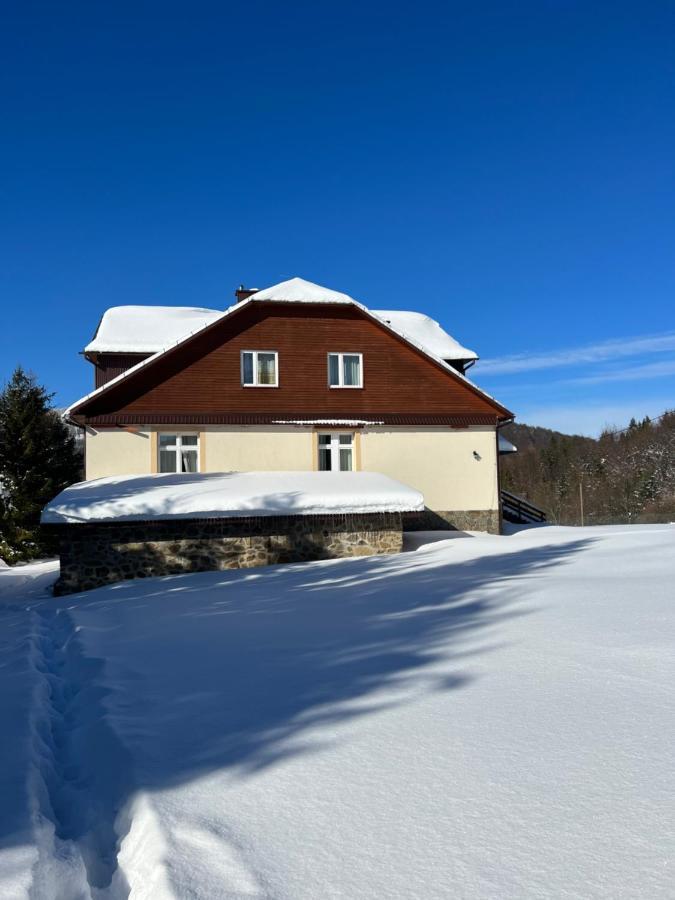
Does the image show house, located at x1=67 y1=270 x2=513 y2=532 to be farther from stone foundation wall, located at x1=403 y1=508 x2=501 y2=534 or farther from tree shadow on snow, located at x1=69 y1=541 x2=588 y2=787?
tree shadow on snow, located at x1=69 y1=541 x2=588 y2=787

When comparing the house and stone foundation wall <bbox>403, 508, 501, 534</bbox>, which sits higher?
the house

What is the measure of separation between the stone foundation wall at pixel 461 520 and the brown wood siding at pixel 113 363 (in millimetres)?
10283

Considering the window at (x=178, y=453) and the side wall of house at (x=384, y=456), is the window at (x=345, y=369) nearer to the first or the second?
the side wall of house at (x=384, y=456)

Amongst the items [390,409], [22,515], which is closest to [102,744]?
[390,409]

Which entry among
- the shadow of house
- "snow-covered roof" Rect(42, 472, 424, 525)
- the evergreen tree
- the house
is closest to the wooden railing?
the house

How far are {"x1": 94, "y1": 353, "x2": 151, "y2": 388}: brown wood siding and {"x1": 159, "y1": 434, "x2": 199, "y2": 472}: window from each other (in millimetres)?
4152

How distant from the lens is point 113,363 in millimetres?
22094

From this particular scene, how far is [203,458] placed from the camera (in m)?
19.2

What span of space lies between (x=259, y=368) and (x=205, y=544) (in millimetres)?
6725

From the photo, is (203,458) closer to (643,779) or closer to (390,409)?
(390,409)

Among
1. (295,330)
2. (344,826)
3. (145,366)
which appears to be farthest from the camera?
(295,330)

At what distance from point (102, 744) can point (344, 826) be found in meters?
2.12

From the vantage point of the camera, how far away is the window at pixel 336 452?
66.3 feet

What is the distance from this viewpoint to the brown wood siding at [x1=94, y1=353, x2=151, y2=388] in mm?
21953
